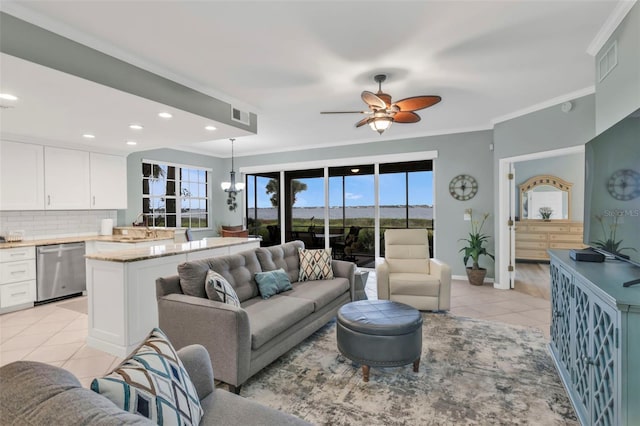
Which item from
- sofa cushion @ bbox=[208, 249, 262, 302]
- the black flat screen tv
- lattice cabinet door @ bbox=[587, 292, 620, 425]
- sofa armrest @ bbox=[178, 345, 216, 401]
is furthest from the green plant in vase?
sofa cushion @ bbox=[208, 249, 262, 302]

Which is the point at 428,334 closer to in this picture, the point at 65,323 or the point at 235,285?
the point at 235,285

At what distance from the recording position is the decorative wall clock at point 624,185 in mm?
1768

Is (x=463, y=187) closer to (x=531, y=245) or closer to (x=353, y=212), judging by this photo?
(x=353, y=212)

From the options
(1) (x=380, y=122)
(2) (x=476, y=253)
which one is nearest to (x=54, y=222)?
(1) (x=380, y=122)

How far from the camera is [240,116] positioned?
4238 millimetres

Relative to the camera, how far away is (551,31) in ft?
8.46

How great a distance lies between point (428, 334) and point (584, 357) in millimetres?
1561

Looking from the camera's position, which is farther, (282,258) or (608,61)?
(282,258)

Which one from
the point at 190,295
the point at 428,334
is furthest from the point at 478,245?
the point at 190,295

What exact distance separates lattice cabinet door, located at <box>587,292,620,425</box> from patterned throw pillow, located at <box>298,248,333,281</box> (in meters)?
2.55

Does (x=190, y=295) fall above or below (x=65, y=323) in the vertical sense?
above

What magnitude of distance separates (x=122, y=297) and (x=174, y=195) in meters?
4.40

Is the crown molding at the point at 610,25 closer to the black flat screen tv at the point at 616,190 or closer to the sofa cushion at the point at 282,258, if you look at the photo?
the black flat screen tv at the point at 616,190

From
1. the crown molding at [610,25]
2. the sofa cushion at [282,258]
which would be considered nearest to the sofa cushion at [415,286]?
the sofa cushion at [282,258]
